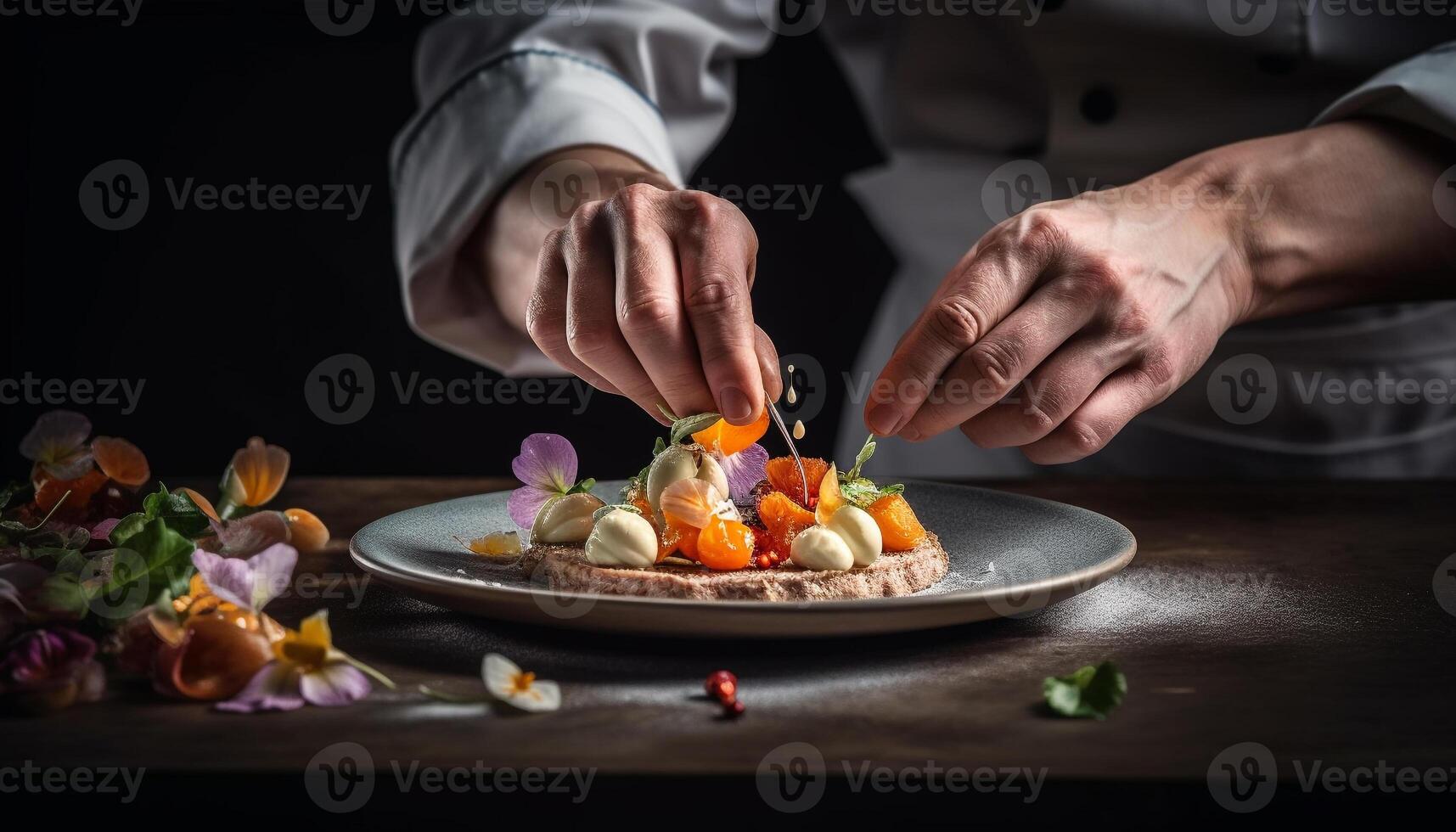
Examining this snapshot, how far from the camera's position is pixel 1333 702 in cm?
74

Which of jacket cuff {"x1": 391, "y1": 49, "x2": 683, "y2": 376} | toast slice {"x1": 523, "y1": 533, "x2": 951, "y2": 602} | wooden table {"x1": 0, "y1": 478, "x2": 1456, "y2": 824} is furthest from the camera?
jacket cuff {"x1": 391, "y1": 49, "x2": 683, "y2": 376}

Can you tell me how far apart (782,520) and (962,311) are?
8.9 inches

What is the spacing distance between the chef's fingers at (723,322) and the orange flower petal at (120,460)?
527 mm

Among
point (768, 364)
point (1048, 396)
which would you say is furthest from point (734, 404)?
point (1048, 396)

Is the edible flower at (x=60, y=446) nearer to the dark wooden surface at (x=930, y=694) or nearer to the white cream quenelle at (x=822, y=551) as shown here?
the dark wooden surface at (x=930, y=694)

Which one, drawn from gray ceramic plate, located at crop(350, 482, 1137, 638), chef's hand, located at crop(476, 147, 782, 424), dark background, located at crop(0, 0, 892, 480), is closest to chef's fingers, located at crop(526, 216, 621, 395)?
chef's hand, located at crop(476, 147, 782, 424)

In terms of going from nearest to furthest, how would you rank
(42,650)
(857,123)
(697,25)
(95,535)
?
(42,650) < (95,535) < (697,25) < (857,123)

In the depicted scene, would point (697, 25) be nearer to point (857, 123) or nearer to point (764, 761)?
point (857, 123)

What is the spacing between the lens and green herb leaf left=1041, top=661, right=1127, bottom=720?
707 mm

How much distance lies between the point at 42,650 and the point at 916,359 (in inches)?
25.8

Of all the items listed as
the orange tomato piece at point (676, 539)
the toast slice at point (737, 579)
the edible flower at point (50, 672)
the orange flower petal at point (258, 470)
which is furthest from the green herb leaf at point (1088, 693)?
the orange flower petal at point (258, 470)

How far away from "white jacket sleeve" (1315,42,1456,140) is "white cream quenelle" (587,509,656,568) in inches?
36.8

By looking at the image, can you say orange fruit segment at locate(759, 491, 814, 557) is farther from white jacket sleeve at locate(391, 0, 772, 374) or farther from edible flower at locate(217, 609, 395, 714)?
white jacket sleeve at locate(391, 0, 772, 374)

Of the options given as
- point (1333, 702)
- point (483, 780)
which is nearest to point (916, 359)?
point (1333, 702)
